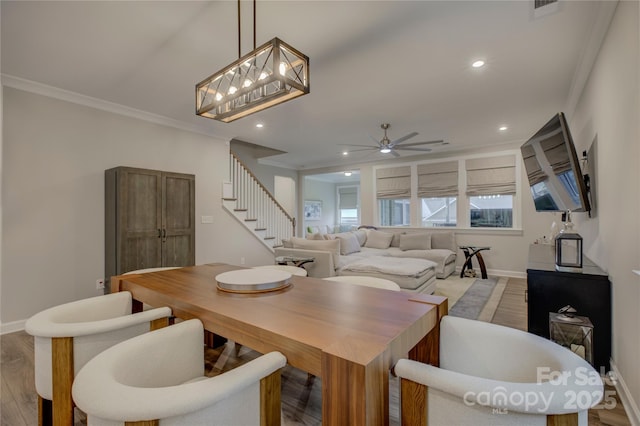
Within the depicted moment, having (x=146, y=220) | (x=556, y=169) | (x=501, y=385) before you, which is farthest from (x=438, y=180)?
(x=501, y=385)

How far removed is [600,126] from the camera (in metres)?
2.36

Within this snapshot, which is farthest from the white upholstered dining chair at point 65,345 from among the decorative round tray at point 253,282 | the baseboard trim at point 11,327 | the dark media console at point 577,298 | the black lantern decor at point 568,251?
the black lantern decor at point 568,251

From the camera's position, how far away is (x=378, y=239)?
635 cm

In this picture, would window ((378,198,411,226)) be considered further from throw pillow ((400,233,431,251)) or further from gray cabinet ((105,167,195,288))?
gray cabinet ((105,167,195,288))

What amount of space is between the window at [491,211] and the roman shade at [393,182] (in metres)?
1.41

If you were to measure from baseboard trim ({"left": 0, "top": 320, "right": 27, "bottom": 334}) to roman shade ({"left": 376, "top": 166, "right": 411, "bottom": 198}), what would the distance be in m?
6.40

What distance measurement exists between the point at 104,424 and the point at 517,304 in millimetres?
4418

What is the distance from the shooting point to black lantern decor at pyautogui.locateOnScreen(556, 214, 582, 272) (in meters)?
2.24

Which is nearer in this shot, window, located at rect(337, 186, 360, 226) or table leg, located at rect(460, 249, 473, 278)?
table leg, located at rect(460, 249, 473, 278)

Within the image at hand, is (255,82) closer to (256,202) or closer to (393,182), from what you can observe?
(256,202)

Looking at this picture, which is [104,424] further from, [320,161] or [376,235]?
[320,161]

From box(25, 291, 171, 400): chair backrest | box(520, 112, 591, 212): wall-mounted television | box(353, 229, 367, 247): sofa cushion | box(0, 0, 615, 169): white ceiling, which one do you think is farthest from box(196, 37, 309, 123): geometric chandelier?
box(353, 229, 367, 247): sofa cushion

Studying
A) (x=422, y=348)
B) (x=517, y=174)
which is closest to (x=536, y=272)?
(x=422, y=348)

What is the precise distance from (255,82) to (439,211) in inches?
223
